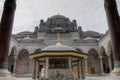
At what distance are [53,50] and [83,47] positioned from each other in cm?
1173

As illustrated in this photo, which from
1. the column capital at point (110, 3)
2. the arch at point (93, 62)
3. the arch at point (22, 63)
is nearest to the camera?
the column capital at point (110, 3)

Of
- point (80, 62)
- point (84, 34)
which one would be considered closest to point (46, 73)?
point (80, 62)

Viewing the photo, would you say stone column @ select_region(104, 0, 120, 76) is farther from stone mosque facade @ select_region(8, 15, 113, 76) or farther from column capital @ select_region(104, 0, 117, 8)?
stone mosque facade @ select_region(8, 15, 113, 76)

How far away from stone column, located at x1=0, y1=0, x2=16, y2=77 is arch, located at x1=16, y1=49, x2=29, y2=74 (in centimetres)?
1657

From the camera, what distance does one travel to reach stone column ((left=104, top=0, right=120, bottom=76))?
3850 mm

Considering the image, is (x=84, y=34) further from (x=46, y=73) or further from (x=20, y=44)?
(x=46, y=73)

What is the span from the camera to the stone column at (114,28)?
12.6 ft

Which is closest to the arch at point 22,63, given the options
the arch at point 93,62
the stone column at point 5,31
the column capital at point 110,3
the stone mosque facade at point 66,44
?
the stone mosque facade at point 66,44

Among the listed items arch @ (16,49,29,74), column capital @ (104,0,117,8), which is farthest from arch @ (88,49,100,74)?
column capital @ (104,0,117,8)

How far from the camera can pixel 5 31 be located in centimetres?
399

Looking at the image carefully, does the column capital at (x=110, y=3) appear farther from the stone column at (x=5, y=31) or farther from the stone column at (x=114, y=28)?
the stone column at (x=5, y=31)

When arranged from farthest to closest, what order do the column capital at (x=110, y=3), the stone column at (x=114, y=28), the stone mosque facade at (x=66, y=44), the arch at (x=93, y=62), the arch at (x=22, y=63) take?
1. the arch at (x=93, y=62)
2. the arch at (x=22, y=63)
3. the stone mosque facade at (x=66, y=44)
4. the column capital at (x=110, y=3)
5. the stone column at (x=114, y=28)

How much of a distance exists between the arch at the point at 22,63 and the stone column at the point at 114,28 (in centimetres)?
1753

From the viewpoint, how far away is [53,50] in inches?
316
